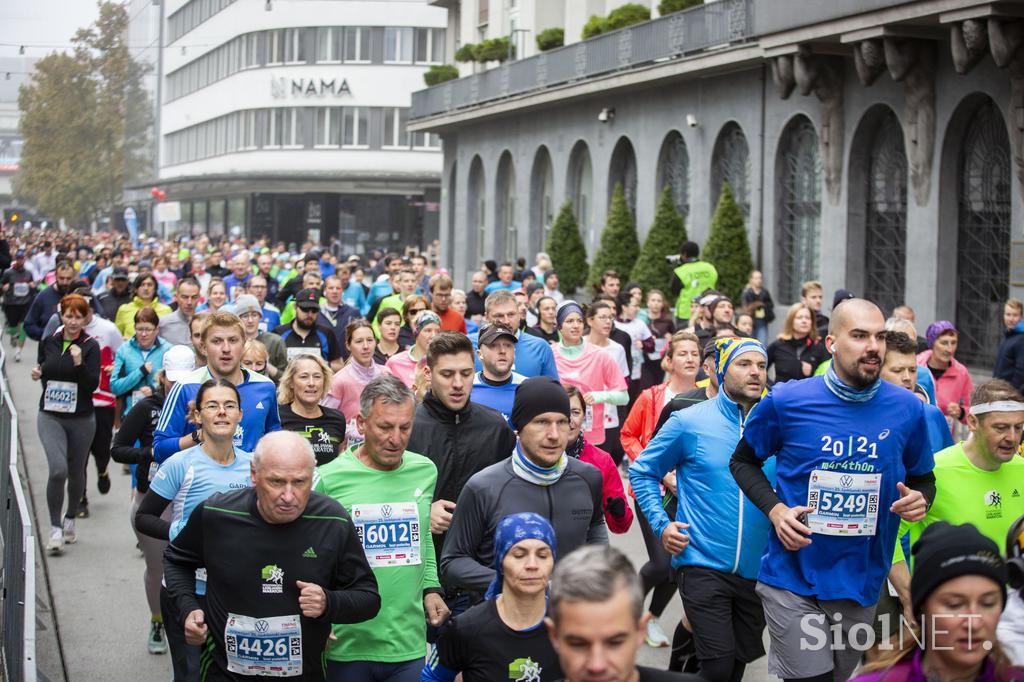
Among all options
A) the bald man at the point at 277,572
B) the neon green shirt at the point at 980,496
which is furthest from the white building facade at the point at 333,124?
the bald man at the point at 277,572

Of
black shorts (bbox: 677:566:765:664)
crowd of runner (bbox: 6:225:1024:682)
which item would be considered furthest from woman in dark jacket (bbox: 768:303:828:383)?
black shorts (bbox: 677:566:765:664)

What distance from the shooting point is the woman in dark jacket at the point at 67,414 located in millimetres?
11898

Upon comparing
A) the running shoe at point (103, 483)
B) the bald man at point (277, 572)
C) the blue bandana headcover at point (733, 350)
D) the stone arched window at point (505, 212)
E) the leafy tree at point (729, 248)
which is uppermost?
the stone arched window at point (505, 212)

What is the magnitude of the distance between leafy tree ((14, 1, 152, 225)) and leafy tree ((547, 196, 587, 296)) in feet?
197

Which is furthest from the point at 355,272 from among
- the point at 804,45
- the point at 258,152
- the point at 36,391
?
the point at 258,152

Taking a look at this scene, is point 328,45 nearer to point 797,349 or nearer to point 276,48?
point 276,48

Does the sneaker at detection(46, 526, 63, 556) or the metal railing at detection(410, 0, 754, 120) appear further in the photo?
the metal railing at detection(410, 0, 754, 120)

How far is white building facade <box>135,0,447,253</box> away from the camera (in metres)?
65.3

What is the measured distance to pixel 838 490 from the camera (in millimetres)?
6051

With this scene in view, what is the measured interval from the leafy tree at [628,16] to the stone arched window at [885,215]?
27.0 ft

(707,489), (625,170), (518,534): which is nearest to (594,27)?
(625,170)

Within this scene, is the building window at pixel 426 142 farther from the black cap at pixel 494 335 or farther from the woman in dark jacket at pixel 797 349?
the black cap at pixel 494 335

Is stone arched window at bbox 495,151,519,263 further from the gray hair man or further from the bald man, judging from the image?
the gray hair man

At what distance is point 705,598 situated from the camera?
6.77 metres
